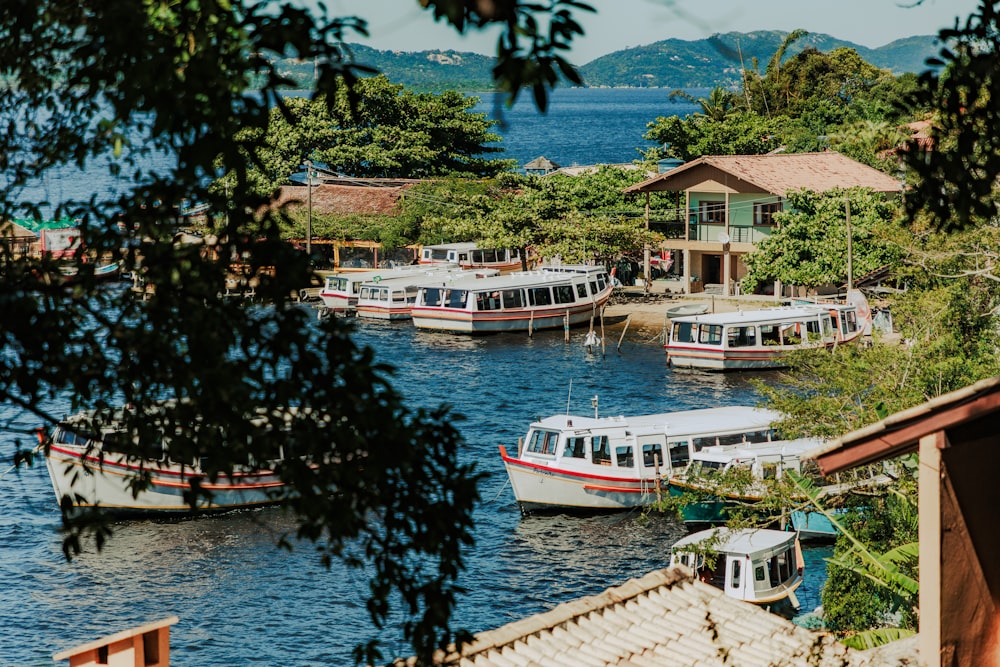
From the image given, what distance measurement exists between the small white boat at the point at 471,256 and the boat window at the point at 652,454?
31.0 m

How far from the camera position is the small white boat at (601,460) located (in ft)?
90.9

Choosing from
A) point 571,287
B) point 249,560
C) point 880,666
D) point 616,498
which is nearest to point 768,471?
point 616,498

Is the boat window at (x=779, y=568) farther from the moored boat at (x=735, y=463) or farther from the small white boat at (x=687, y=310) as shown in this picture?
the small white boat at (x=687, y=310)

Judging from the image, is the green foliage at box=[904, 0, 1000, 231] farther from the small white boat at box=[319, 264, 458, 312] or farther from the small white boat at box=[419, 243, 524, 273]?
the small white boat at box=[419, 243, 524, 273]

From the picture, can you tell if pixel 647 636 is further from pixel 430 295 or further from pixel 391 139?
pixel 391 139

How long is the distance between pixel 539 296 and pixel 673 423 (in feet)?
74.1

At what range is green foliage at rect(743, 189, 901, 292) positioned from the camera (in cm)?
4638

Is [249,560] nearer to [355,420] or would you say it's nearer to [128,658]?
[128,658]

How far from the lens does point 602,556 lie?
83.6 ft

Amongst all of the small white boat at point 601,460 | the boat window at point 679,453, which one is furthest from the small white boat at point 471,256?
the boat window at point 679,453

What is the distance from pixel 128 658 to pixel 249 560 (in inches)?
577

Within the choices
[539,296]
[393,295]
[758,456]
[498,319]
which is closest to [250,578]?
[758,456]

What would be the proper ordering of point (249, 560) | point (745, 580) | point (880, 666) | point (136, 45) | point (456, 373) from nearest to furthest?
point (136, 45), point (880, 666), point (745, 580), point (249, 560), point (456, 373)

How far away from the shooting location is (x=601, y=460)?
2809cm
